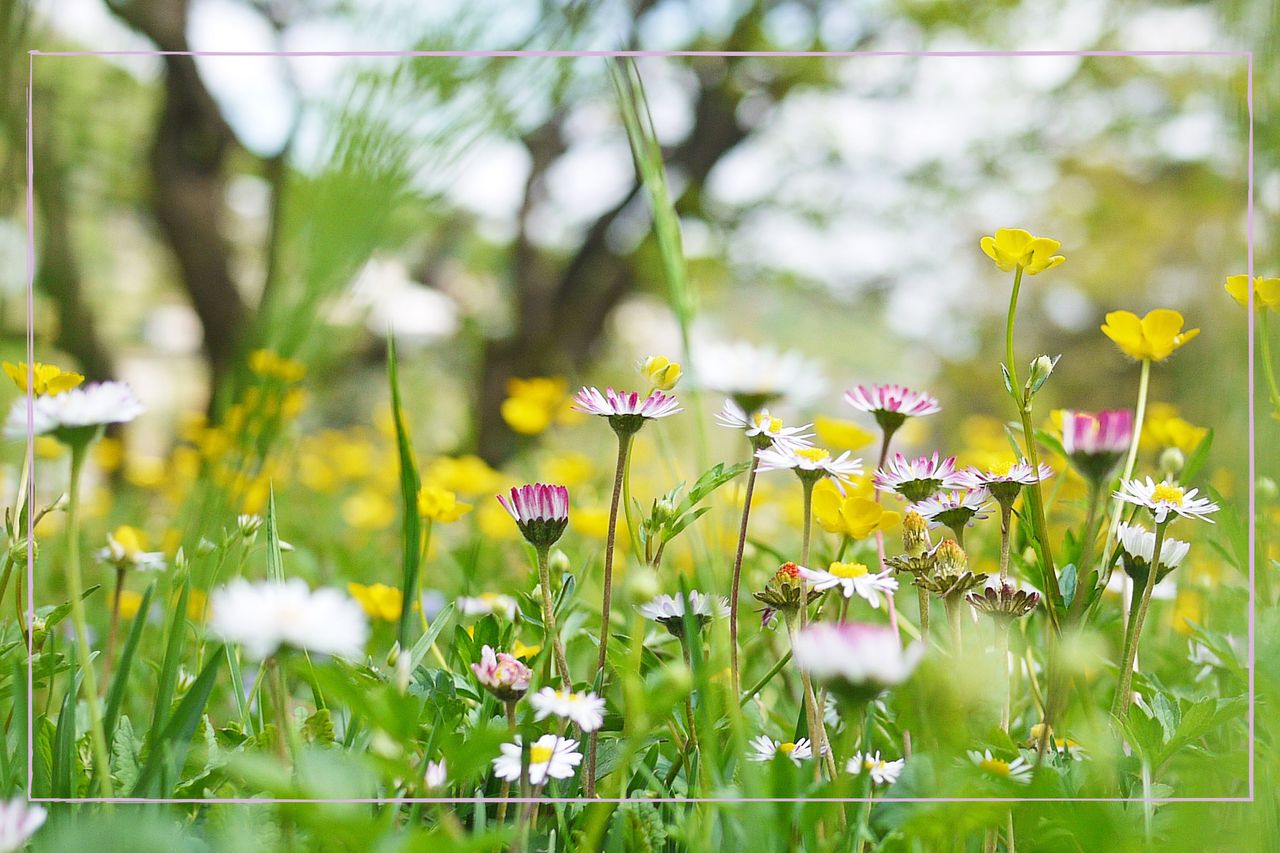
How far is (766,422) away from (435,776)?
6.4 inches

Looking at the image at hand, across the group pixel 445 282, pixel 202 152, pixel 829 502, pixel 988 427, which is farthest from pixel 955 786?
pixel 445 282

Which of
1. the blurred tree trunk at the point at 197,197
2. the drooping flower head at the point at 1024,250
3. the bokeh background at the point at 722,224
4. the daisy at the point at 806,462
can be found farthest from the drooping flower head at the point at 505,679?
the blurred tree trunk at the point at 197,197

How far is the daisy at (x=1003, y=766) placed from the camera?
290mm

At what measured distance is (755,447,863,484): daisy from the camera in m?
0.31

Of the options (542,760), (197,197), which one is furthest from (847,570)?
(197,197)

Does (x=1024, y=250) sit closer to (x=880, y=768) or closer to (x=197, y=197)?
(x=880, y=768)

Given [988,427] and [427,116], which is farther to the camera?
[988,427]

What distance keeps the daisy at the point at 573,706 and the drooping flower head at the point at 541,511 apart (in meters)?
0.05

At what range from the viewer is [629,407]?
312 millimetres

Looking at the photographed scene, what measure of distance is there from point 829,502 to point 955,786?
101mm

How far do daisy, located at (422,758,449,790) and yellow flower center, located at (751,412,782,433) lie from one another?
15 cm

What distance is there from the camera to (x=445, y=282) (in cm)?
282

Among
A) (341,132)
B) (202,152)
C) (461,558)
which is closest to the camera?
(341,132)

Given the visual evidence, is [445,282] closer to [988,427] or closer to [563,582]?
[988,427]
